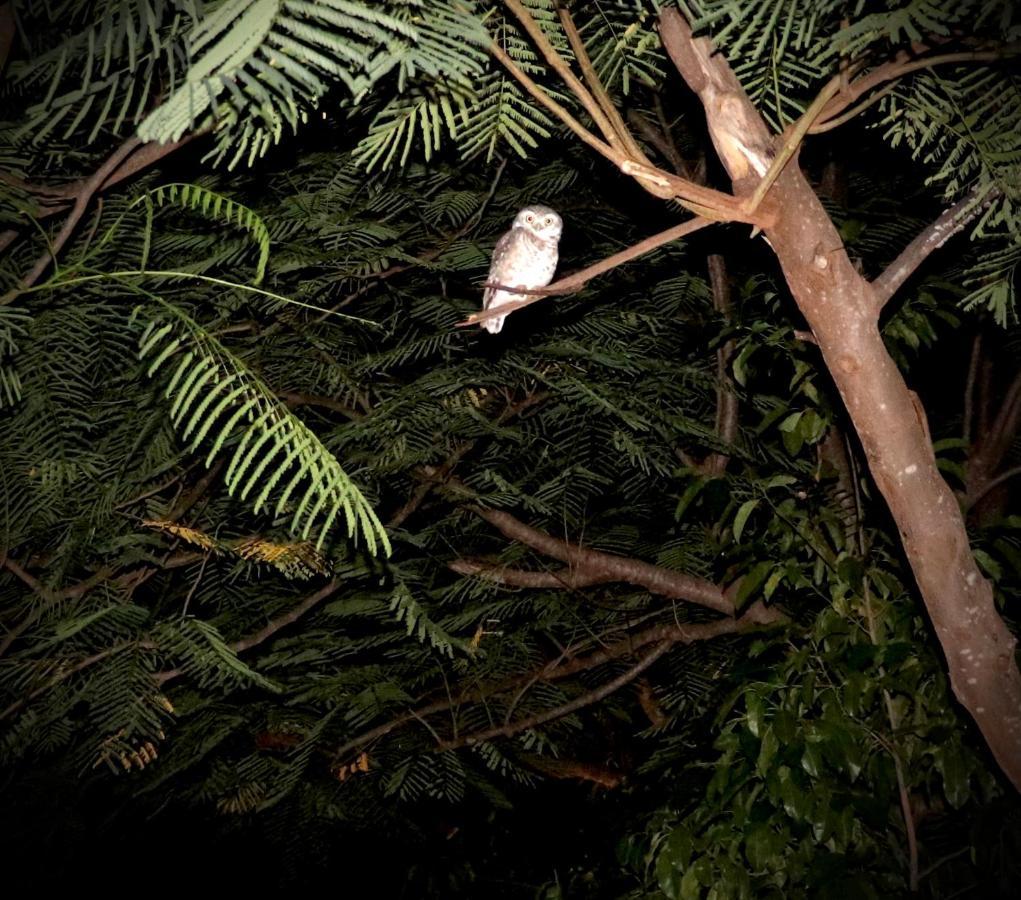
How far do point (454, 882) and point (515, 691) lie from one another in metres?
1.30

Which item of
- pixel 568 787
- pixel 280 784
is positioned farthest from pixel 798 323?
pixel 568 787

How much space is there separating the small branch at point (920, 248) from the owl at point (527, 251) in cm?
112

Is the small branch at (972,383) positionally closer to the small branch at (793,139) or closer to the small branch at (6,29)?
the small branch at (793,139)

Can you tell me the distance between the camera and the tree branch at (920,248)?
88cm

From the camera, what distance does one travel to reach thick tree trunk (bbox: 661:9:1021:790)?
33.1 inches

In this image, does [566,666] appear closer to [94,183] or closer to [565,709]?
[565,709]

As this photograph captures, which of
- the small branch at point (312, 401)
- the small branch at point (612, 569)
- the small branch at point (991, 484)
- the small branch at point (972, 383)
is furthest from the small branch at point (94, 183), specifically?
the small branch at point (972, 383)

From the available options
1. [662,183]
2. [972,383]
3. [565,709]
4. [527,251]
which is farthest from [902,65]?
[565,709]

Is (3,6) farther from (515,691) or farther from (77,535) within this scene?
(515,691)

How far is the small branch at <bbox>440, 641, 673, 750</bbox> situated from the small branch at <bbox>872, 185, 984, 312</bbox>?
6.20 feet

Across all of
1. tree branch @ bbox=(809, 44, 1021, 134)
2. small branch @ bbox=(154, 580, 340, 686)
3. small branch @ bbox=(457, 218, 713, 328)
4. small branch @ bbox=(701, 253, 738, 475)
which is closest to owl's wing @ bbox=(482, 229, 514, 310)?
small branch @ bbox=(701, 253, 738, 475)

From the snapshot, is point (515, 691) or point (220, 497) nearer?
point (220, 497)

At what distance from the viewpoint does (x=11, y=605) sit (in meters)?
1.92

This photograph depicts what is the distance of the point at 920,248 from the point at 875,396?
20 centimetres
